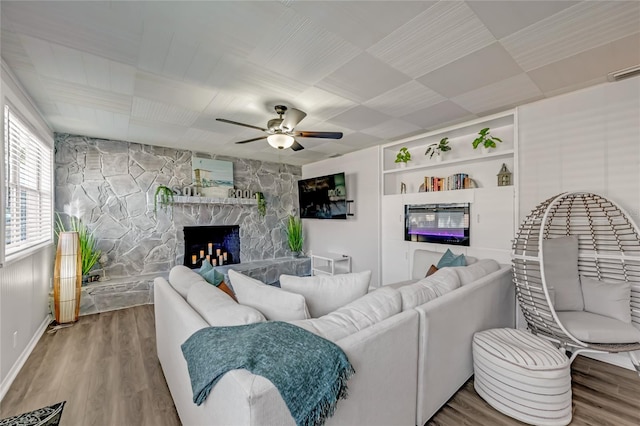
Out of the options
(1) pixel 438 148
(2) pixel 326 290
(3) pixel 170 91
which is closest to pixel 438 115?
(1) pixel 438 148

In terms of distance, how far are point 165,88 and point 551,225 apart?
13.3ft

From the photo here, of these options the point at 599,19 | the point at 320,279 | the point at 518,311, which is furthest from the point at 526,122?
the point at 320,279

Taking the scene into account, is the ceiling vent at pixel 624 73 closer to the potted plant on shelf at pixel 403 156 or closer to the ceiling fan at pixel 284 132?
the potted plant on shelf at pixel 403 156

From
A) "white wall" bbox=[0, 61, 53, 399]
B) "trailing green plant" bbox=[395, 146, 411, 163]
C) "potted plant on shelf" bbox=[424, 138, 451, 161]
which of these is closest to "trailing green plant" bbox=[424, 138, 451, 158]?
"potted plant on shelf" bbox=[424, 138, 451, 161]

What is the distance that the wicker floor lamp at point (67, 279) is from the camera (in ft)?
10.9

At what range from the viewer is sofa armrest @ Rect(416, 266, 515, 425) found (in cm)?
169

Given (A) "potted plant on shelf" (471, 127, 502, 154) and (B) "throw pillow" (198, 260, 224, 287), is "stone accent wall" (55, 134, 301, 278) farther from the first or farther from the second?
A: (A) "potted plant on shelf" (471, 127, 502, 154)

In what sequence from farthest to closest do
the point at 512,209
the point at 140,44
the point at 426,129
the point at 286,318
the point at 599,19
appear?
1. the point at 426,129
2. the point at 512,209
3. the point at 140,44
4. the point at 599,19
5. the point at 286,318

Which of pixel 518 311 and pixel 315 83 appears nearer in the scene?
pixel 315 83

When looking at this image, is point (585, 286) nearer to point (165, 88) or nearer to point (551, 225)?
point (551, 225)

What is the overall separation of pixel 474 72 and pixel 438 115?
95cm

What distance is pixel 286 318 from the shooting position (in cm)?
150

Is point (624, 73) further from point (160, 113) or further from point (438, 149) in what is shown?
point (160, 113)

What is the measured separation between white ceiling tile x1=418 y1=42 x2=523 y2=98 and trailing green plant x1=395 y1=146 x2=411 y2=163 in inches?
63.0
